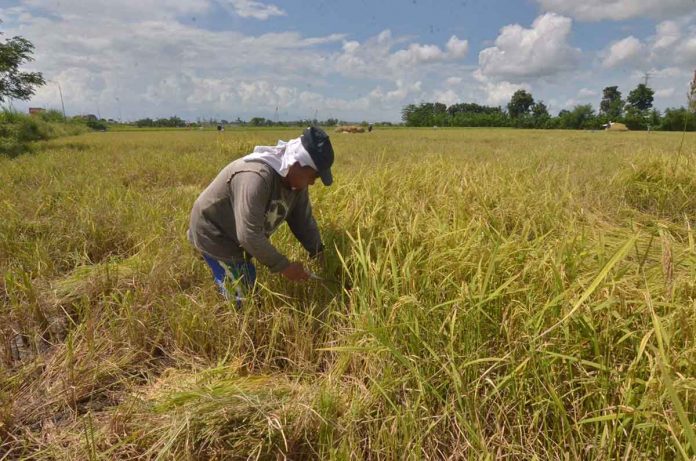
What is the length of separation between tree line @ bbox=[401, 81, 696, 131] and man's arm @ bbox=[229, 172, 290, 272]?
44.9 m

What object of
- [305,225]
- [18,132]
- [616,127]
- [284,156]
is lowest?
[305,225]

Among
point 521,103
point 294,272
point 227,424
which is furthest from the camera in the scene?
point 521,103

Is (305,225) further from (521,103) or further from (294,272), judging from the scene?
(521,103)

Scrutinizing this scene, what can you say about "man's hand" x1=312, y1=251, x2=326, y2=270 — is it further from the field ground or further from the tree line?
the tree line

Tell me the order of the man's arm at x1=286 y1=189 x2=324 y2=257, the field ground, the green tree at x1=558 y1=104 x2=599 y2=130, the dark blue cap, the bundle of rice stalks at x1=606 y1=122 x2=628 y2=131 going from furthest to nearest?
the green tree at x1=558 y1=104 x2=599 y2=130
the bundle of rice stalks at x1=606 y1=122 x2=628 y2=131
the man's arm at x1=286 y1=189 x2=324 y2=257
the dark blue cap
the field ground

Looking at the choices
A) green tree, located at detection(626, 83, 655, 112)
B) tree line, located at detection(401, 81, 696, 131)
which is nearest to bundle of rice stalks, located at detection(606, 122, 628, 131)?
tree line, located at detection(401, 81, 696, 131)

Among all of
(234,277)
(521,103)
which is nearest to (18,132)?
(234,277)

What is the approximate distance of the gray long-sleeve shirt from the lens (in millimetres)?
2096

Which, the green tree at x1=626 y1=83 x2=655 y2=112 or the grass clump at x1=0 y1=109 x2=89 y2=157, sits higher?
the green tree at x1=626 y1=83 x2=655 y2=112

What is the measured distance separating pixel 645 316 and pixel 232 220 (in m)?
2.16

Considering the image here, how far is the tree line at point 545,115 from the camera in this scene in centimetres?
4791

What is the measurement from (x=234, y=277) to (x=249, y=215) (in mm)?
508

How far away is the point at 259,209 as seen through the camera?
2.12 metres

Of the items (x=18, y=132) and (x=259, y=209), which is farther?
(x=18, y=132)
